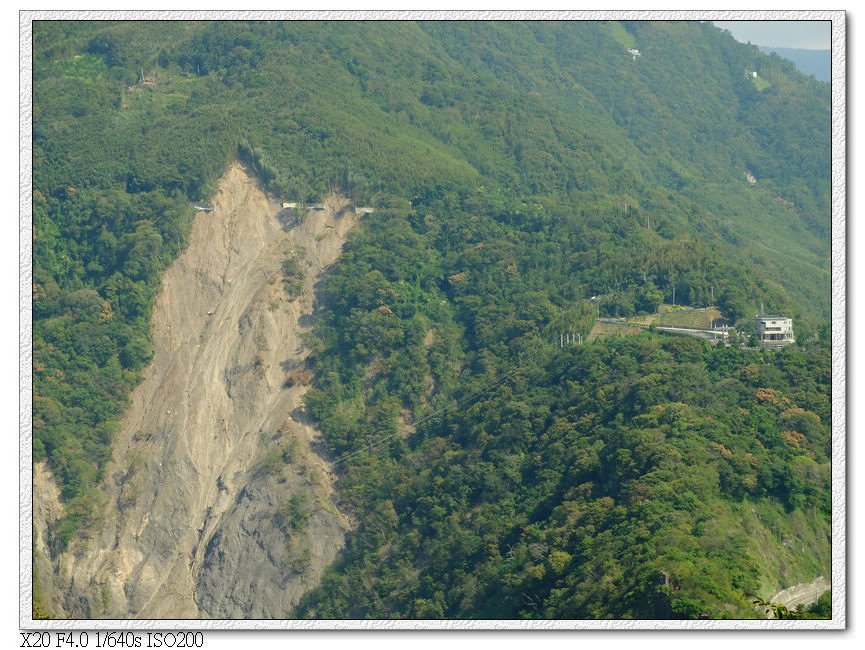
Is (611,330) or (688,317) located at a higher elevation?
(688,317)

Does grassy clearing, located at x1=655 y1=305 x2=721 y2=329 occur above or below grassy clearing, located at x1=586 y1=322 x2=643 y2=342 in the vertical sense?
above

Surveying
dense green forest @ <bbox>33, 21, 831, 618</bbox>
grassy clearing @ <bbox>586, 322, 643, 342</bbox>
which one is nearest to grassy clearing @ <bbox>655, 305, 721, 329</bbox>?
dense green forest @ <bbox>33, 21, 831, 618</bbox>

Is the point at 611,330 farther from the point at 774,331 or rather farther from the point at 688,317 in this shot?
the point at 774,331

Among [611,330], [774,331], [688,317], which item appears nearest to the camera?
[774,331]

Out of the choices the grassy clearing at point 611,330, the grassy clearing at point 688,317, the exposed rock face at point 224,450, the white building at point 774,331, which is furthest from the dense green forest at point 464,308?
the exposed rock face at point 224,450

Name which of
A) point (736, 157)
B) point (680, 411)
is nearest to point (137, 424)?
point (680, 411)

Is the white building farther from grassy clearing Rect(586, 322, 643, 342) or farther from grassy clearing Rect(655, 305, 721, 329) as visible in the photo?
grassy clearing Rect(586, 322, 643, 342)

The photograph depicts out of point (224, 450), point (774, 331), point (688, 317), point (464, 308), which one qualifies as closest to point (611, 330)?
point (688, 317)
